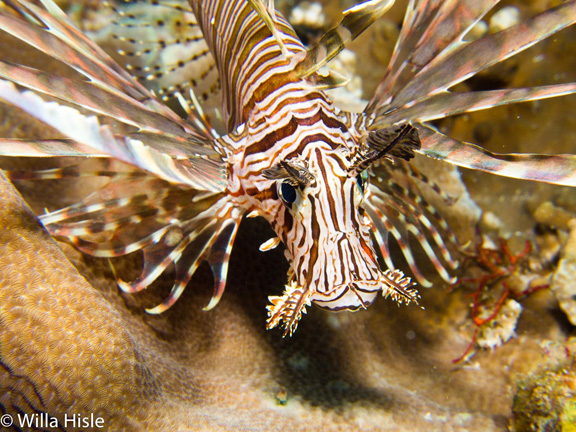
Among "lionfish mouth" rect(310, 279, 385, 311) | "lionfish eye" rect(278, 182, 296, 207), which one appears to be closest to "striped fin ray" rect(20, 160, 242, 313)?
"lionfish eye" rect(278, 182, 296, 207)

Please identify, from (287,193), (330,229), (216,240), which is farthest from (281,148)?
(216,240)

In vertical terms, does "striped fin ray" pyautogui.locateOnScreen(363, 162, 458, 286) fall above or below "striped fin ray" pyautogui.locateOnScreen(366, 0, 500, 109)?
below

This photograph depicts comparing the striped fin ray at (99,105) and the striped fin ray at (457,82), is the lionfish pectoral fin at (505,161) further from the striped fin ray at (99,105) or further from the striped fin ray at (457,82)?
the striped fin ray at (99,105)

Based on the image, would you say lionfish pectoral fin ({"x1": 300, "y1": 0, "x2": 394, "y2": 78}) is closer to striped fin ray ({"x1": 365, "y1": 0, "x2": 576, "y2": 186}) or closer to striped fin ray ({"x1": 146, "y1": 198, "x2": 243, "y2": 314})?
striped fin ray ({"x1": 365, "y1": 0, "x2": 576, "y2": 186})

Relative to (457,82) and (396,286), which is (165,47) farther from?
(396,286)

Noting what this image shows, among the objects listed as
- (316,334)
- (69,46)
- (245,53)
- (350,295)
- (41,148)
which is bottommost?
(316,334)

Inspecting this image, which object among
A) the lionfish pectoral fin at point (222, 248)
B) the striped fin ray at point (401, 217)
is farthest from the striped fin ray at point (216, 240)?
the striped fin ray at point (401, 217)
